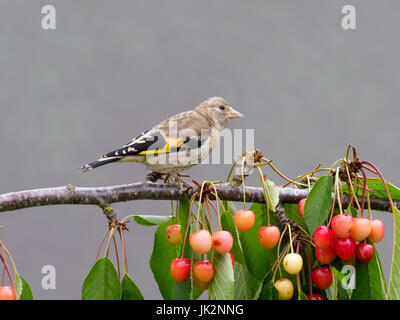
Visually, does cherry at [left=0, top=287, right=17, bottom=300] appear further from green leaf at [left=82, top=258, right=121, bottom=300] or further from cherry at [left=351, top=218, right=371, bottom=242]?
cherry at [left=351, top=218, right=371, bottom=242]

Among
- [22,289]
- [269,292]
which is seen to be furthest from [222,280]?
[22,289]

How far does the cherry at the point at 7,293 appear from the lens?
1455mm

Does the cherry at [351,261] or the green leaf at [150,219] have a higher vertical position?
the green leaf at [150,219]

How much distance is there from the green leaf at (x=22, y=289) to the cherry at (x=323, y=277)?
746mm

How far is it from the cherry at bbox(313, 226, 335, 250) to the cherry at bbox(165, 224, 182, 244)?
14.6 inches

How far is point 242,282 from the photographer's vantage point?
173cm

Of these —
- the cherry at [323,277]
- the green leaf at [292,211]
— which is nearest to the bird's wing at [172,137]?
the green leaf at [292,211]

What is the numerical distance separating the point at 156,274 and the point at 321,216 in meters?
0.52

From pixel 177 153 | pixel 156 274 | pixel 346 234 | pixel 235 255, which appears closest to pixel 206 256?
pixel 235 255

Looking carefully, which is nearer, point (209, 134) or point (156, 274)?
point (156, 274)

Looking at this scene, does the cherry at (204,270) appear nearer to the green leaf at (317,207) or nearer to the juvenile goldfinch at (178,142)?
the green leaf at (317,207)
